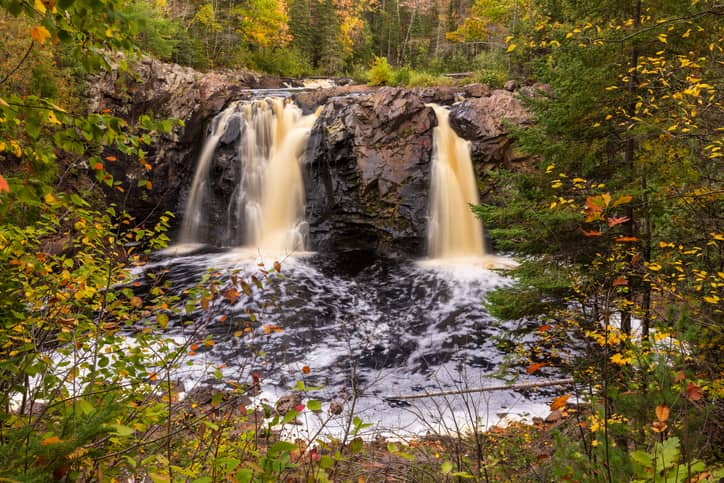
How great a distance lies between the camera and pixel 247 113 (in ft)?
52.1

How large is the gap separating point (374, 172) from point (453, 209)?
293 centimetres

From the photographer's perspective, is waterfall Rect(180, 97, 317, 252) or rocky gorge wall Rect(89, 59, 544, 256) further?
waterfall Rect(180, 97, 317, 252)

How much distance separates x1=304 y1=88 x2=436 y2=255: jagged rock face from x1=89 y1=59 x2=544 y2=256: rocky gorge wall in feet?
0.11

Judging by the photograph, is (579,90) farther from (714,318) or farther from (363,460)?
(363,460)

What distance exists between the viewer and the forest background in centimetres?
197

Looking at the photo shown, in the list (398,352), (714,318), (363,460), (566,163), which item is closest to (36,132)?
(363,460)

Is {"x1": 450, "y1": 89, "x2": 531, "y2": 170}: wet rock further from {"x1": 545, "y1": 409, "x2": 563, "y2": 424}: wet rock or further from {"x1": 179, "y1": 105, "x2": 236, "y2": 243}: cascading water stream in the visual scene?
{"x1": 545, "y1": 409, "x2": 563, "y2": 424}: wet rock

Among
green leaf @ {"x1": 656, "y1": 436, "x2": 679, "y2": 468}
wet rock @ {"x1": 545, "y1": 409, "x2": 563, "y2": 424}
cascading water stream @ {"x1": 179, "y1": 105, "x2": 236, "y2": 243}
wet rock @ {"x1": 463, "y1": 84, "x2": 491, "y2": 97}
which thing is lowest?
wet rock @ {"x1": 545, "y1": 409, "x2": 563, "y2": 424}

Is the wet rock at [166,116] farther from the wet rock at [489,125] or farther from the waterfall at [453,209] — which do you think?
the wet rock at [489,125]

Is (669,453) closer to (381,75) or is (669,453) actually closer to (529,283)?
(529,283)

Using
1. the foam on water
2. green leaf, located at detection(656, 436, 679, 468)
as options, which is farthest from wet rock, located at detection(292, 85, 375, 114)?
green leaf, located at detection(656, 436, 679, 468)

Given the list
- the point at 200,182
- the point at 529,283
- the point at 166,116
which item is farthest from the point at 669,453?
the point at 166,116

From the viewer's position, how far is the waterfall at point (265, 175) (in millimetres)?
15211

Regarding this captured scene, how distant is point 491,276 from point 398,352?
469cm
